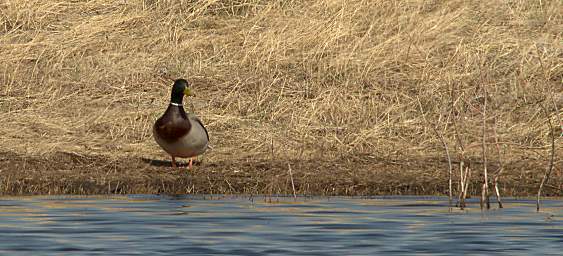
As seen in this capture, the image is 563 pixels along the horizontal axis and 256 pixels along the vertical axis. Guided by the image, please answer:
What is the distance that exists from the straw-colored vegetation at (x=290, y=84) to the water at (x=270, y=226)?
3.36 ft

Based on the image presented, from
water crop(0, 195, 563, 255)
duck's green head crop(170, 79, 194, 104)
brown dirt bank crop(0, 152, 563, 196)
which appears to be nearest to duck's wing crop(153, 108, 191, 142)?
brown dirt bank crop(0, 152, 563, 196)

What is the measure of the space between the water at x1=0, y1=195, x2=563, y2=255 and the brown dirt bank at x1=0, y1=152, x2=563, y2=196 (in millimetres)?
522

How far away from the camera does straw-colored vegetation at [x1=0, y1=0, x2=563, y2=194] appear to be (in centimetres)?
1630

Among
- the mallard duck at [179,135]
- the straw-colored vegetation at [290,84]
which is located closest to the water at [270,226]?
the straw-colored vegetation at [290,84]

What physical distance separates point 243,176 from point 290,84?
4121 millimetres

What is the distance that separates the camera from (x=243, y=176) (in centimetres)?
1536

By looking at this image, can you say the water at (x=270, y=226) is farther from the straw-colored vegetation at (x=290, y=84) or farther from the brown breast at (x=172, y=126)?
the brown breast at (x=172, y=126)

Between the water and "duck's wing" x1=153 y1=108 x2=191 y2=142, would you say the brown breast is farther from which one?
the water

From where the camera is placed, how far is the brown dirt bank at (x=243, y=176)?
1468 cm

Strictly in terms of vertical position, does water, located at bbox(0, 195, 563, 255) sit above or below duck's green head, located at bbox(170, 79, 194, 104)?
below

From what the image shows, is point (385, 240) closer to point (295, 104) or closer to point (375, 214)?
point (375, 214)

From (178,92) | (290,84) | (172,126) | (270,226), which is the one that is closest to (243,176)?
(172,126)

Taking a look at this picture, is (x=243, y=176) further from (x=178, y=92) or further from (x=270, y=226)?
(x=270, y=226)

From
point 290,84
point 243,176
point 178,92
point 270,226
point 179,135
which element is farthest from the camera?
point 290,84
